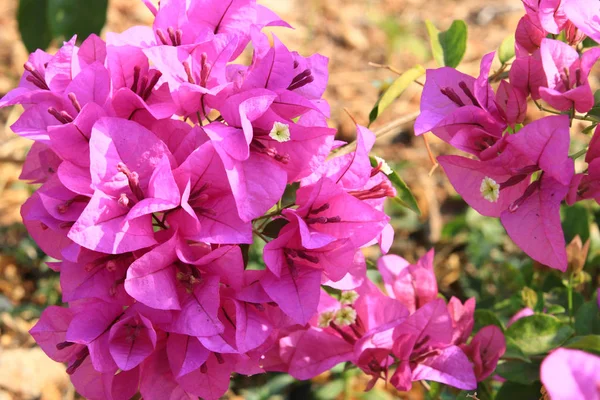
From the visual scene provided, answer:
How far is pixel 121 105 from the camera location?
0.93 meters

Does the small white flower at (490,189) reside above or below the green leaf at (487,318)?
above

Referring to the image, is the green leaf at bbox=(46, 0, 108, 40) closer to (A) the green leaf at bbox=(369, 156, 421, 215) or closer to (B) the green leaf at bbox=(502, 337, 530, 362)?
(A) the green leaf at bbox=(369, 156, 421, 215)

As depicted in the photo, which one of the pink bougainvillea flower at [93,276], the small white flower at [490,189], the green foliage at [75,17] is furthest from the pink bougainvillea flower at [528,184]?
the green foliage at [75,17]

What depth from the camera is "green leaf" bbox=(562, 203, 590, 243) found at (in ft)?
5.14

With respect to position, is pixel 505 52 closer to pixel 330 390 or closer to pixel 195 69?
pixel 195 69

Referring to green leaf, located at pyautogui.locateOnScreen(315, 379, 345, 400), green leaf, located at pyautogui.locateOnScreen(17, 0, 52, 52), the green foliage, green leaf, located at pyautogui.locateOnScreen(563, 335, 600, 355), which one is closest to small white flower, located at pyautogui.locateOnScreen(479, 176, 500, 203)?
green leaf, located at pyautogui.locateOnScreen(563, 335, 600, 355)

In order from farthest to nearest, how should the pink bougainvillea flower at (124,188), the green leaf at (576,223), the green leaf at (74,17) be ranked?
the green leaf at (74,17), the green leaf at (576,223), the pink bougainvillea flower at (124,188)

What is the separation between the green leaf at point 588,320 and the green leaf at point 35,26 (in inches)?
59.0

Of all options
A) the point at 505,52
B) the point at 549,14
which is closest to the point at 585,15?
the point at 549,14

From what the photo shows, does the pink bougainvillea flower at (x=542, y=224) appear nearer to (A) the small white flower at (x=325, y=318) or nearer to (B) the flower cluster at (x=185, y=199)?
(B) the flower cluster at (x=185, y=199)

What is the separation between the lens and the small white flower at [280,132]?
88 centimetres

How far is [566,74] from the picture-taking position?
90 cm

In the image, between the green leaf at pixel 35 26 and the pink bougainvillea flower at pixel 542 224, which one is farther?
the green leaf at pixel 35 26

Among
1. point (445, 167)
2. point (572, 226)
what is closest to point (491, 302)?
point (572, 226)
